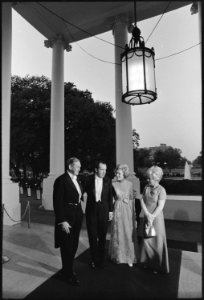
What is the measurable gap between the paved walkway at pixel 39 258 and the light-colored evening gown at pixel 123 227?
115cm

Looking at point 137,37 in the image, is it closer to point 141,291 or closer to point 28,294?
point 141,291

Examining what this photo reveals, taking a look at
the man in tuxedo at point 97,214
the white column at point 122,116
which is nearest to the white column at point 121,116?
the white column at point 122,116

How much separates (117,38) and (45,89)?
36.8 feet

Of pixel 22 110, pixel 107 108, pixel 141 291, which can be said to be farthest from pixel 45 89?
pixel 141 291

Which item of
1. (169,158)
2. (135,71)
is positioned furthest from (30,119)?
(169,158)

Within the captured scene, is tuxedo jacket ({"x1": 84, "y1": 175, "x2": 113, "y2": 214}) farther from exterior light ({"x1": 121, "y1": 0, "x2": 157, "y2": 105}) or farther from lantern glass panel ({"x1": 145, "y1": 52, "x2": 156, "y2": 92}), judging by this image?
lantern glass panel ({"x1": 145, "y1": 52, "x2": 156, "y2": 92})

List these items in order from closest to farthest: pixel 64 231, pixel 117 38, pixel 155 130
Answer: pixel 64 231 < pixel 117 38 < pixel 155 130

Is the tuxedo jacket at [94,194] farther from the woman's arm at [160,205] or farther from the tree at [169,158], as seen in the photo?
the tree at [169,158]

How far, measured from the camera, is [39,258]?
564 cm

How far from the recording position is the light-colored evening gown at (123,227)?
5164 mm

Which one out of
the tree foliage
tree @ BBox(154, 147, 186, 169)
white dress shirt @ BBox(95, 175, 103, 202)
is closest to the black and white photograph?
white dress shirt @ BBox(95, 175, 103, 202)

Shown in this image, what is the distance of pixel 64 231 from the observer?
14.3 feet

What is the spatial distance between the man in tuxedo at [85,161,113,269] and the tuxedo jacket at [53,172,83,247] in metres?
0.56

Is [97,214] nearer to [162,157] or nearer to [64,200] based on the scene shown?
[64,200]
